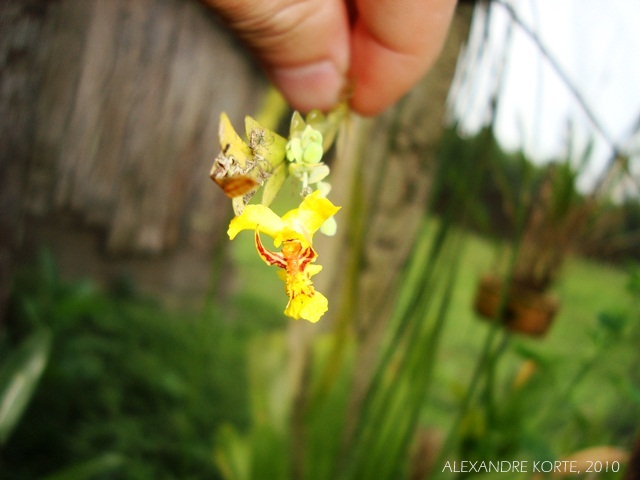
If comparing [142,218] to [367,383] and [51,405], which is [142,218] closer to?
[51,405]

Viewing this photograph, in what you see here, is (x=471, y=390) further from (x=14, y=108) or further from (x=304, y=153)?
(x=14, y=108)

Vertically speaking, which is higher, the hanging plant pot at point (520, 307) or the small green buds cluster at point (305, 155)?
the small green buds cluster at point (305, 155)

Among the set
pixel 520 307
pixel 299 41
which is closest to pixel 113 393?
pixel 520 307

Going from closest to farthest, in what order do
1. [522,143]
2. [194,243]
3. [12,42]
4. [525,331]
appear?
[12,42] < [522,143] < [525,331] < [194,243]

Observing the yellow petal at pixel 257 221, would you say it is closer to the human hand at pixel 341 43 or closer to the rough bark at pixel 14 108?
the human hand at pixel 341 43

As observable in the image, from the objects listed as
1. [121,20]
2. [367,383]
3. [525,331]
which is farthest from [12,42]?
[525,331]

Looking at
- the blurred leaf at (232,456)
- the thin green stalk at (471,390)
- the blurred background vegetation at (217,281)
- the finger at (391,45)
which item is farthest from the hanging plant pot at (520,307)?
the finger at (391,45)
